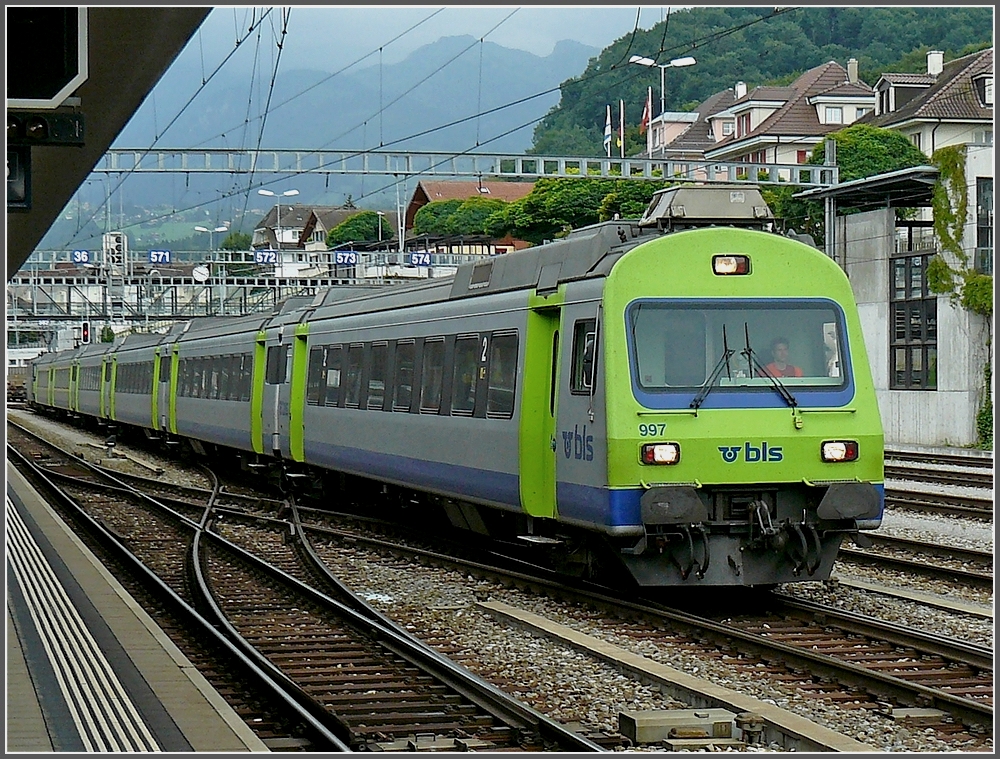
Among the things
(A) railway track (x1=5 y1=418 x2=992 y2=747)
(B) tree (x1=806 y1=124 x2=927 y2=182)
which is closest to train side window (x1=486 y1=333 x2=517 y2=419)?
(A) railway track (x1=5 y1=418 x2=992 y2=747)

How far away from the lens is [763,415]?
34.0 ft

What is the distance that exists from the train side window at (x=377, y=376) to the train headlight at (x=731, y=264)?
6.05m

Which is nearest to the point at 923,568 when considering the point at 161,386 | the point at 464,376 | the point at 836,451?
the point at 836,451

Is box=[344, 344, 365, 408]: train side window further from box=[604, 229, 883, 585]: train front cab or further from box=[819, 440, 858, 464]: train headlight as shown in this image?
box=[819, 440, 858, 464]: train headlight

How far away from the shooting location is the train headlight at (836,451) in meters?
10.4

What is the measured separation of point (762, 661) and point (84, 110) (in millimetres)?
7297

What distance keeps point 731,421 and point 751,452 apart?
260 millimetres

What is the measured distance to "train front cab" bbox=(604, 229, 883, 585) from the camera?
10141 mm

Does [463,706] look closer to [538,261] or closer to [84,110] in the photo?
[538,261]

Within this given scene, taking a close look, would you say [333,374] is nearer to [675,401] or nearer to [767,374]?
[675,401]

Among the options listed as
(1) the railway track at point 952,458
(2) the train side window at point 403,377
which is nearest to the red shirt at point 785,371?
(2) the train side window at point 403,377

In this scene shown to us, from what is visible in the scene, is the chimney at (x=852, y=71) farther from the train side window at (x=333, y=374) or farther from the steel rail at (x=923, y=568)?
the steel rail at (x=923, y=568)

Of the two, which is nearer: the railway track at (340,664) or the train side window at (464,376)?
the railway track at (340,664)

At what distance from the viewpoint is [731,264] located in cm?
1068
